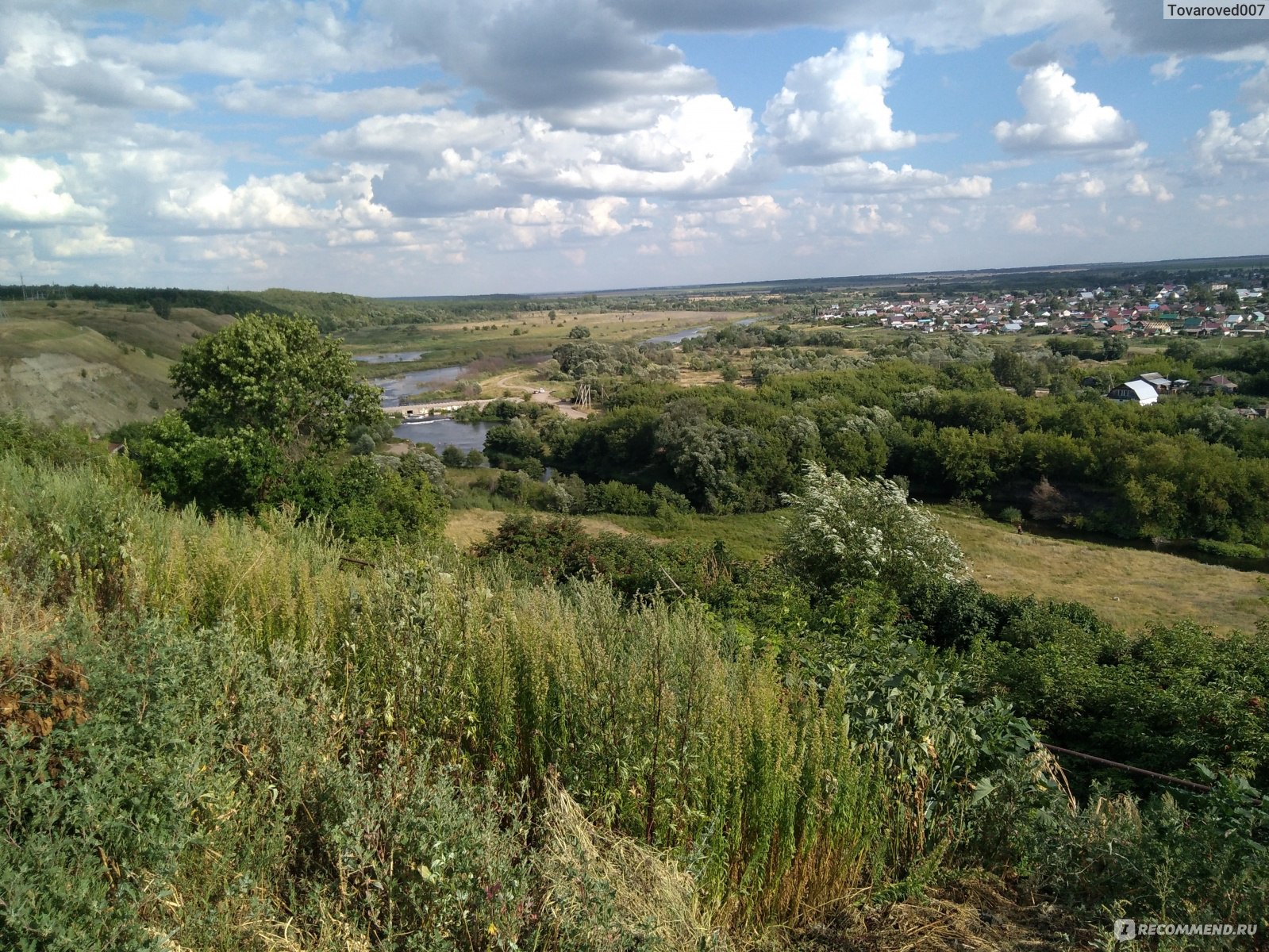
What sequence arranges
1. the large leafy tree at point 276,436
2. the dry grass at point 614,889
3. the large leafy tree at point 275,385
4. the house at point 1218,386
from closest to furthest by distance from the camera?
the dry grass at point 614,889, the large leafy tree at point 276,436, the large leafy tree at point 275,385, the house at point 1218,386

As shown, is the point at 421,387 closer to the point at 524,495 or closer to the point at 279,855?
the point at 524,495

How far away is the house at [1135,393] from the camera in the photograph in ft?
160

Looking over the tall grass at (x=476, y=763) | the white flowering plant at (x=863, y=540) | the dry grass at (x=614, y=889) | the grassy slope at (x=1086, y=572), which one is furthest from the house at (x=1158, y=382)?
the dry grass at (x=614, y=889)

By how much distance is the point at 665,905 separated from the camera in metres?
2.20

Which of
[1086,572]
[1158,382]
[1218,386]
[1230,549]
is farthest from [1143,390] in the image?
[1086,572]

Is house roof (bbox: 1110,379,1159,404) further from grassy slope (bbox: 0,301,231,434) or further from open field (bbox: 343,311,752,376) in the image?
open field (bbox: 343,311,752,376)

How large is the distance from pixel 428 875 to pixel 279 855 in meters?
0.63

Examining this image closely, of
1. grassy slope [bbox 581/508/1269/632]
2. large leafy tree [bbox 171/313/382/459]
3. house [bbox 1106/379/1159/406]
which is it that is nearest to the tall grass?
large leafy tree [bbox 171/313/382/459]

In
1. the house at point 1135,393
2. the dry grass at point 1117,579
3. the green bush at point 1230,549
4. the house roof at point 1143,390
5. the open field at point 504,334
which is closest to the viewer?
the dry grass at point 1117,579

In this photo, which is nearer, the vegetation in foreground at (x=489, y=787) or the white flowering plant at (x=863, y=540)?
the vegetation in foreground at (x=489, y=787)

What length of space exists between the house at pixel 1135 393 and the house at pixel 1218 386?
280 centimetres

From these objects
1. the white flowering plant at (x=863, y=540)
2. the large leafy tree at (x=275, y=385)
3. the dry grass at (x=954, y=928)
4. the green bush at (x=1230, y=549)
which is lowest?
the green bush at (x=1230, y=549)

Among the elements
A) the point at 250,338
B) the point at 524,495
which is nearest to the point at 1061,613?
the point at 250,338

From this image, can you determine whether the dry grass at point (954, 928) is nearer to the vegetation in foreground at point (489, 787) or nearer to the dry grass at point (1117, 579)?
the vegetation in foreground at point (489, 787)
